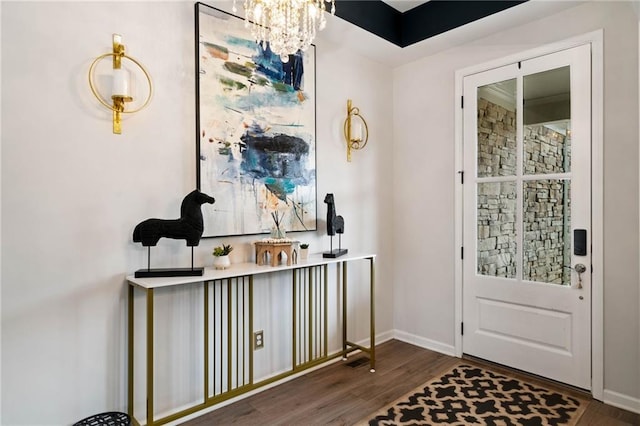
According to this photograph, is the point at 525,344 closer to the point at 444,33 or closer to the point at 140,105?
the point at 444,33

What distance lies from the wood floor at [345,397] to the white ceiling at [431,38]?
8.44 ft

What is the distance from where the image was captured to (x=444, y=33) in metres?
2.96

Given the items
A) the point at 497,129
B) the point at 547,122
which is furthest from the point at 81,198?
the point at 547,122

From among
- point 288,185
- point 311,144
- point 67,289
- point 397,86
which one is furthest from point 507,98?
point 67,289

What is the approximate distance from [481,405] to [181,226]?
6.92ft

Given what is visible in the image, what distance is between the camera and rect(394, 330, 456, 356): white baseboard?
127 inches

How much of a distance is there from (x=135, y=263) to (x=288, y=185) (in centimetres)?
113

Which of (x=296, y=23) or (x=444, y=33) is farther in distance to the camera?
(x=444, y=33)

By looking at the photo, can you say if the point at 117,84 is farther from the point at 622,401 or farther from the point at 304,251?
the point at 622,401

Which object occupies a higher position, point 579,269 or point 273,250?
point 273,250

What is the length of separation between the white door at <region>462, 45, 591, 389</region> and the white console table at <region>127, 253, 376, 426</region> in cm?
95

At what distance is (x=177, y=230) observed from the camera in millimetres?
2027

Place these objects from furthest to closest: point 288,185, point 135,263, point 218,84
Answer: point 288,185 → point 218,84 → point 135,263

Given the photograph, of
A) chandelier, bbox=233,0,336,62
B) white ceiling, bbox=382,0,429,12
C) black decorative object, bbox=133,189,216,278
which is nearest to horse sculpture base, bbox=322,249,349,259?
black decorative object, bbox=133,189,216,278
